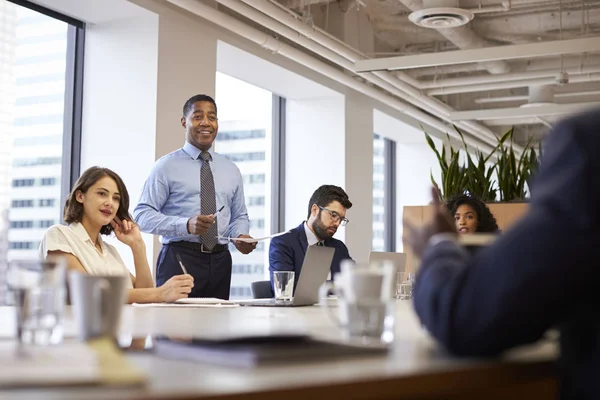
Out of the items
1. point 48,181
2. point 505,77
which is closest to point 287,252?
point 48,181

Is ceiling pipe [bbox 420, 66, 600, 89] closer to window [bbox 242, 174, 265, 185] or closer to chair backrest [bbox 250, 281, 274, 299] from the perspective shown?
window [bbox 242, 174, 265, 185]

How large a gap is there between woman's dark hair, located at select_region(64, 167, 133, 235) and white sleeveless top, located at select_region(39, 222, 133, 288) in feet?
0.18

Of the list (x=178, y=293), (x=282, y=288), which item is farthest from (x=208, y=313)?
(x=282, y=288)

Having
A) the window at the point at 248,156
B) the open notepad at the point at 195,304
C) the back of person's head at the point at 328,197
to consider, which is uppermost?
the window at the point at 248,156

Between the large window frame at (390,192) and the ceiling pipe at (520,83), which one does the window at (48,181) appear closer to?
the ceiling pipe at (520,83)

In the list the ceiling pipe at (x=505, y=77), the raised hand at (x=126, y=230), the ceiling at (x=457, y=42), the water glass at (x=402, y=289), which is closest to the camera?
the raised hand at (x=126, y=230)

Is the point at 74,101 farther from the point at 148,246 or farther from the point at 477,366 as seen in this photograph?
the point at 477,366

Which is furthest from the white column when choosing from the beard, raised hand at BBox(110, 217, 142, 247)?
raised hand at BBox(110, 217, 142, 247)

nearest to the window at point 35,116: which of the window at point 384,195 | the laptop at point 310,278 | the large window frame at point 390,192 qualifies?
the laptop at point 310,278

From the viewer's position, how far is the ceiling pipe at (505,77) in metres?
8.08

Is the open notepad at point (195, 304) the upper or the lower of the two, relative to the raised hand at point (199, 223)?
lower

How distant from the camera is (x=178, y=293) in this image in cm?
285

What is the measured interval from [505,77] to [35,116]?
4943 mm

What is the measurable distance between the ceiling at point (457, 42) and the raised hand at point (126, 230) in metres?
2.56
